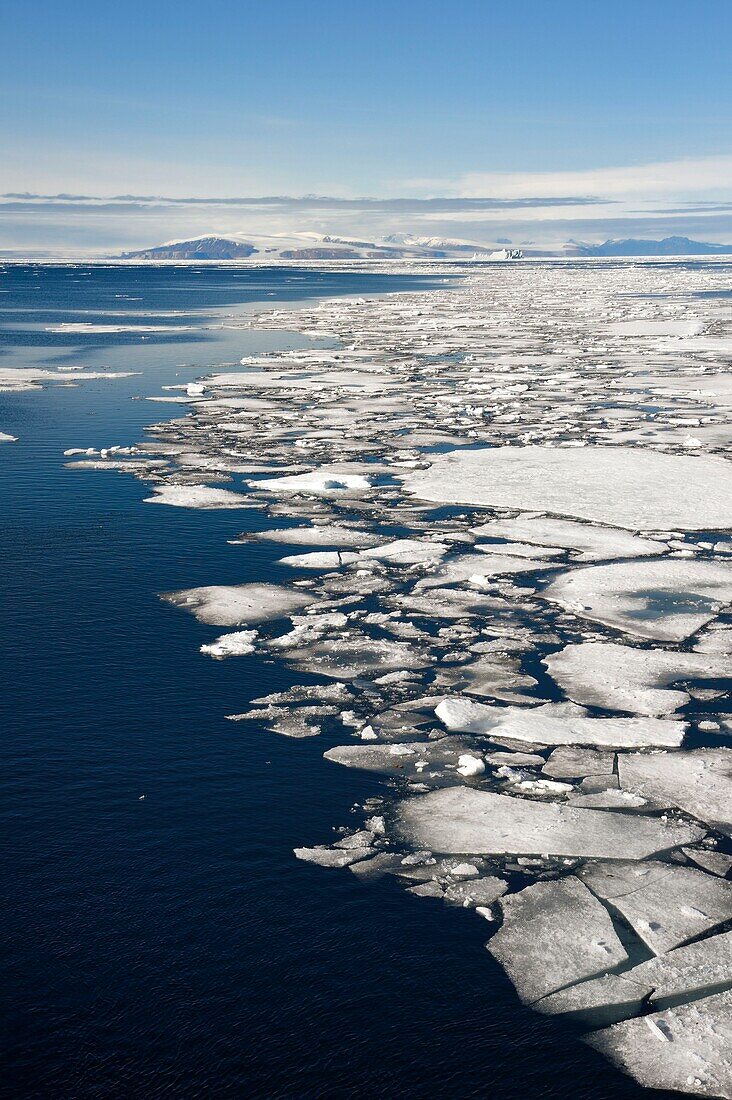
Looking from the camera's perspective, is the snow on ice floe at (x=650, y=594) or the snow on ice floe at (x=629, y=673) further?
the snow on ice floe at (x=650, y=594)

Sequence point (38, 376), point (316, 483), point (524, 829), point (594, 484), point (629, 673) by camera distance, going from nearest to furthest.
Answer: point (524, 829) < point (629, 673) < point (594, 484) < point (316, 483) < point (38, 376)

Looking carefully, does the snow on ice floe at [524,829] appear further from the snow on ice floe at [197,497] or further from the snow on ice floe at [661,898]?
the snow on ice floe at [197,497]

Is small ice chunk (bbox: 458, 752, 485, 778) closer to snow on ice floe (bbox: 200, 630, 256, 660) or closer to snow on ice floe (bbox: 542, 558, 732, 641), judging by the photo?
snow on ice floe (bbox: 200, 630, 256, 660)

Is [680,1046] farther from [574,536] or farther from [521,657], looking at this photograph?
[574,536]

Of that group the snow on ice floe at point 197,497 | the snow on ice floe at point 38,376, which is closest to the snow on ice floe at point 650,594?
the snow on ice floe at point 197,497

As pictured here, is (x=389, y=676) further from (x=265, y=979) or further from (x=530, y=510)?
(x=530, y=510)

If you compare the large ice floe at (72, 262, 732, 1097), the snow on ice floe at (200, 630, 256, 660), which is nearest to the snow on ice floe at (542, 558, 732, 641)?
the large ice floe at (72, 262, 732, 1097)

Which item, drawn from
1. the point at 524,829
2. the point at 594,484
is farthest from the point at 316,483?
the point at 524,829
